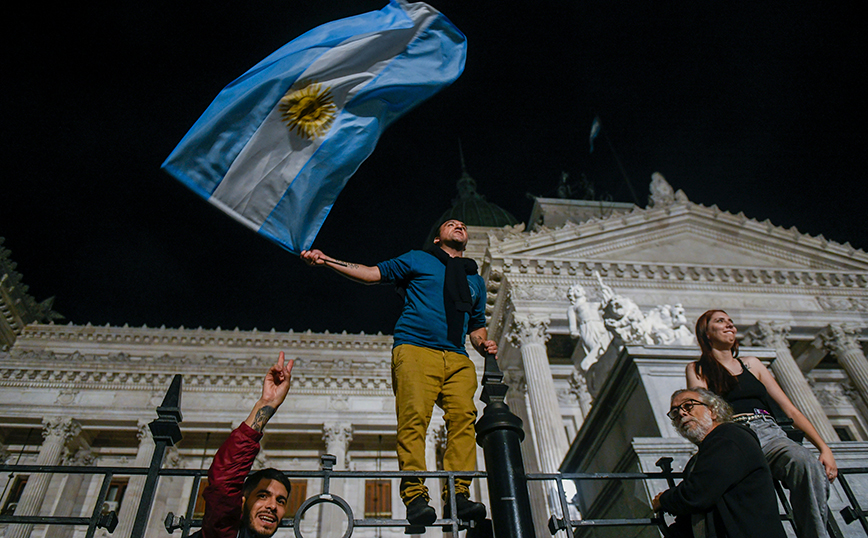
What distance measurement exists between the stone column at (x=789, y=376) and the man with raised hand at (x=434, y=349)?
59.3 ft

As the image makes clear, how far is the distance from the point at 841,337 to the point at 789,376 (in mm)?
3980

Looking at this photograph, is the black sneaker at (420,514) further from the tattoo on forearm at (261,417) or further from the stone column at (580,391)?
the stone column at (580,391)

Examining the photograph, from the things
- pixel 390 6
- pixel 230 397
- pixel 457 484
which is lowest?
pixel 457 484

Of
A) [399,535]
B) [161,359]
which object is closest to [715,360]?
[399,535]

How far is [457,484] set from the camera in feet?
11.5

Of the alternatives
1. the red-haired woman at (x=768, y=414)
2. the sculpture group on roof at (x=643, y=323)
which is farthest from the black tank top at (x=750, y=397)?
the sculpture group on roof at (x=643, y=323)

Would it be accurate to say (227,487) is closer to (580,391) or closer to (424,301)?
(424,301)

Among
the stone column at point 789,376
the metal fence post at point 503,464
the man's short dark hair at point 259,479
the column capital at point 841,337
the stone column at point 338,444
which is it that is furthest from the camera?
the column capital at point 841,337

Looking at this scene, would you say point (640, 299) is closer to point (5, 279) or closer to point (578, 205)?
point (578, 205)

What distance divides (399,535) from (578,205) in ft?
87.5

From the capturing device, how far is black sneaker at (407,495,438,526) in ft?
10.0

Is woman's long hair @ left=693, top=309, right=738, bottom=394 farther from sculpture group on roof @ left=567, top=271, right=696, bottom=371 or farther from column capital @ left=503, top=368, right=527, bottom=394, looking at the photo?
column capital @ left=503, top=368, right=527, bottom=394

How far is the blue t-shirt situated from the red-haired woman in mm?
1802

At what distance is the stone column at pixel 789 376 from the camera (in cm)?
1833
